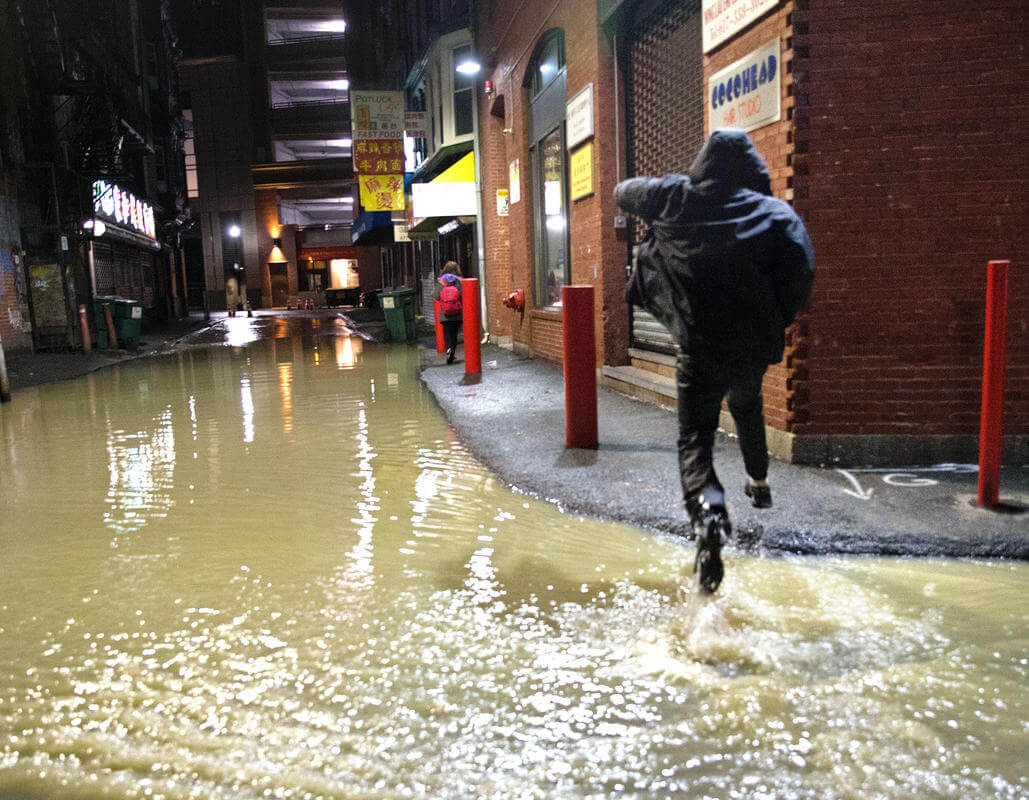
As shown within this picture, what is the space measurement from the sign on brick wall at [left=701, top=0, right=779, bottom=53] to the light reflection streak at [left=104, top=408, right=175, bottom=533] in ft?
17.4

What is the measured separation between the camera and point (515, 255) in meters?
16.1

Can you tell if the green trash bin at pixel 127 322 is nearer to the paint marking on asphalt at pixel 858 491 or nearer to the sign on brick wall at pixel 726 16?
the sign on brick wall at pixel 726 16

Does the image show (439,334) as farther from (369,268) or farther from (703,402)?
(369,268)

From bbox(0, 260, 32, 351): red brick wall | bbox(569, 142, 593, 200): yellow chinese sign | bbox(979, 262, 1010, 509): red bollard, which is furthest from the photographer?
bbox(0, 260, 32, 351): red brick wall

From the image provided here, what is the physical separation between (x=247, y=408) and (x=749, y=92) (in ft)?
22.5

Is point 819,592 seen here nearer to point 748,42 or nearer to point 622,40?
point 748,42

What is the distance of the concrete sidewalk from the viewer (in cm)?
471

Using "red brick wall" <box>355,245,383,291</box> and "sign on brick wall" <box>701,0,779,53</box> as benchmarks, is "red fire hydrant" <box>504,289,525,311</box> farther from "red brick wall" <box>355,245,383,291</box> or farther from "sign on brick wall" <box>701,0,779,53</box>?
"red brick wall" <box>355,245,383,291</box>

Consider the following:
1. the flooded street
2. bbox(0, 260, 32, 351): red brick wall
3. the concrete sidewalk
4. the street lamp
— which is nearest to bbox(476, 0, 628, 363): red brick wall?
the concrete sidewalk

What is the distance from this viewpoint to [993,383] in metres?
5.02

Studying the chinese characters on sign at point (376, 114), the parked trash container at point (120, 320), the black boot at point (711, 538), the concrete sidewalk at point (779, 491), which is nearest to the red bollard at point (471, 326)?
the concrete sidewalk at point (779, 491)

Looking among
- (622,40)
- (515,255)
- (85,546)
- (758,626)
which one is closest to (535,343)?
(515,255)

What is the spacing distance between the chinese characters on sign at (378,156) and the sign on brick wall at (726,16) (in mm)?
17474

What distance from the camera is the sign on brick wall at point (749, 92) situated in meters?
6.27
